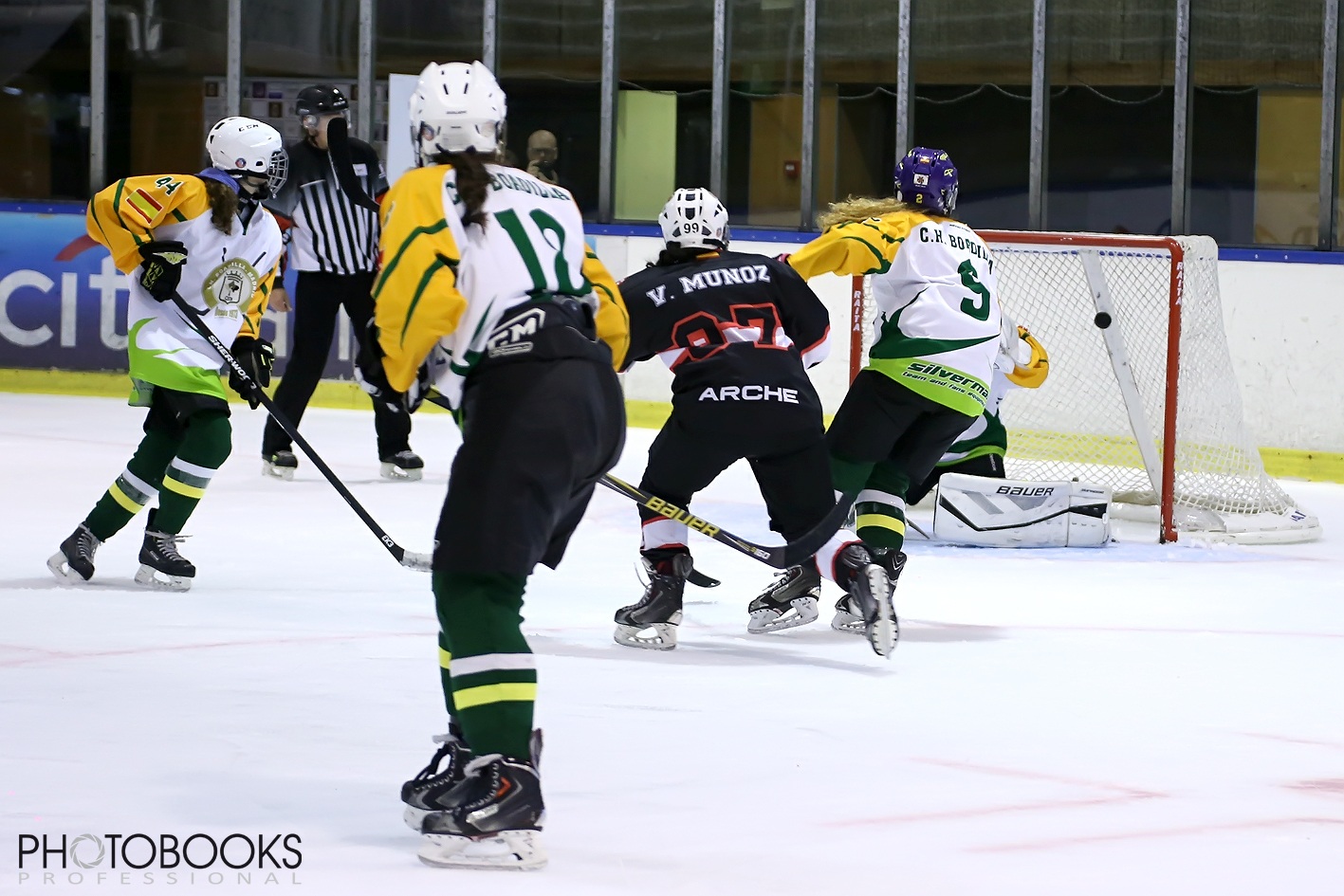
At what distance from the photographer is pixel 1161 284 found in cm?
668

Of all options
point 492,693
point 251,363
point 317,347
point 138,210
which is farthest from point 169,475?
point 317,347

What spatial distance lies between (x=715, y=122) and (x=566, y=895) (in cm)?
714

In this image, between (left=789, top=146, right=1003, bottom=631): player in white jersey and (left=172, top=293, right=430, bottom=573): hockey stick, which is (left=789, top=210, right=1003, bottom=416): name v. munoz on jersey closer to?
(left=789, top=146, right=1003, bottom=631): player in white jersey

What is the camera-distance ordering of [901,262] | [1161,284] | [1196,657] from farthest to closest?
[1161,284] → [901,262] → [1196,657]

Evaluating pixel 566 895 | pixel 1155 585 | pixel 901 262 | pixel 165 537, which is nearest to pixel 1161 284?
pixel 1155 585

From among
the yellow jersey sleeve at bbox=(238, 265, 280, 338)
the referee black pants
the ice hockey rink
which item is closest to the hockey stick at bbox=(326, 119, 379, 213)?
the referee black pants

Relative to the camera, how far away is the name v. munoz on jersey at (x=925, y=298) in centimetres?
438

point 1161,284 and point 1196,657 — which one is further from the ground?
point 1161,284

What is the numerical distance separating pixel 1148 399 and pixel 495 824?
446 centimetres

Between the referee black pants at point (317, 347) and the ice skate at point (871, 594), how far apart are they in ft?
9.73

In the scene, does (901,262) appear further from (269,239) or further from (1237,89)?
(1237,89)

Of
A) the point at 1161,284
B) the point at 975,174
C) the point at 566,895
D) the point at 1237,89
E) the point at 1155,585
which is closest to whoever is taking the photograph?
the point at 566,895

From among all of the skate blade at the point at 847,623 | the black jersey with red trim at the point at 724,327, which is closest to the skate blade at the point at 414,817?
the black jersey with red trim at the point at 724,327

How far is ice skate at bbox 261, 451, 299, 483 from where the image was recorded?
6.69 m
